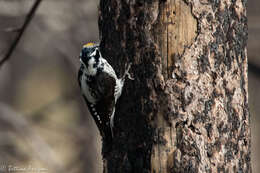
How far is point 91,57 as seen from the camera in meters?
A: 4.30

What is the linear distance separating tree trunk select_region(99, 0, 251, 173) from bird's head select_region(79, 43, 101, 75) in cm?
68

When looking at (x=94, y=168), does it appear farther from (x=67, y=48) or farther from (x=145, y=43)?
(x=145, y=43)

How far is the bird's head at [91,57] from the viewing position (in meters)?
4.18

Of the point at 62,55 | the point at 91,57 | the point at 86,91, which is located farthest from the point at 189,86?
the point at 62,55

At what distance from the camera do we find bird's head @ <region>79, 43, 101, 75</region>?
13.7 feet

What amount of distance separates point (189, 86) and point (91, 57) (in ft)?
4.10

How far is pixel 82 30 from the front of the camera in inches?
366

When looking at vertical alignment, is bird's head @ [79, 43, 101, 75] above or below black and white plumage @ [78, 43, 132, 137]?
above

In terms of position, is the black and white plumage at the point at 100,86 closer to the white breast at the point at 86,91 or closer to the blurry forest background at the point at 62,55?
the white breast at the point at 86,91

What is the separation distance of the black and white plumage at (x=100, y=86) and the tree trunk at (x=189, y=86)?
428 mm

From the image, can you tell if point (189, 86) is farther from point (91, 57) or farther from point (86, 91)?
point (86, 91)

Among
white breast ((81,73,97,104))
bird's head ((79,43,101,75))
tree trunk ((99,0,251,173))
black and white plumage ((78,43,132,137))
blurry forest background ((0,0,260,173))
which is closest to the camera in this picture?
tree trunk ((99,0,251,173))

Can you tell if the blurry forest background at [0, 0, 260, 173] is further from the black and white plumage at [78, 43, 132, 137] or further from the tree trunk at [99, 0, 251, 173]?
the tree trunk at [99, 0, 251, 173]

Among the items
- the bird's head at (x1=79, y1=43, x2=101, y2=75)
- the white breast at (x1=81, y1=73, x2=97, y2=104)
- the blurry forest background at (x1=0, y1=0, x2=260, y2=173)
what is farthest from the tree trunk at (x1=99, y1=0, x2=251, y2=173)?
the blurry forest background at (x1=0, y1=0, x2=260, y2=173)
